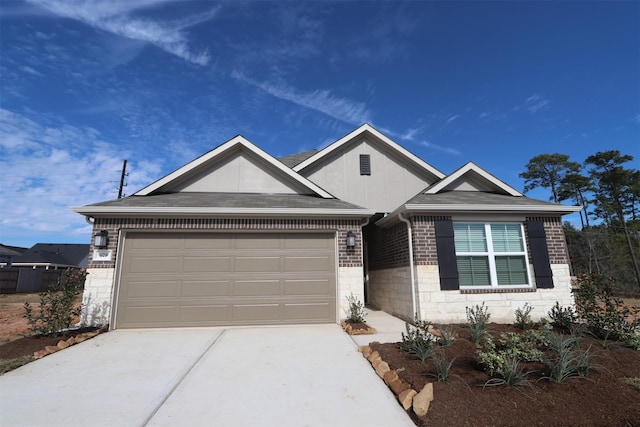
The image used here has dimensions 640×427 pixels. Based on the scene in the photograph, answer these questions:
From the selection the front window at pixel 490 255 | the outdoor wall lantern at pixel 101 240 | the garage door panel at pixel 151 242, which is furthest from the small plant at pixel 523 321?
the outdoor wall lantern at pixel 101 240

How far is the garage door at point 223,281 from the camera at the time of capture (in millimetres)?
7414

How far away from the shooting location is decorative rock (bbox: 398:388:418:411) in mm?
3320

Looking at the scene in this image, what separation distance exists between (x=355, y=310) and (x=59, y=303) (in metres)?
6.55

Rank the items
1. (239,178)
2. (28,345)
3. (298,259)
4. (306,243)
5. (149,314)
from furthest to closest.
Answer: (239,178), (306,243), (298,259), (149,314), (28,345)

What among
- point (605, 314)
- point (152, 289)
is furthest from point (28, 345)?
point (605, 314)

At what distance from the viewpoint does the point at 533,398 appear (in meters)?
3.32

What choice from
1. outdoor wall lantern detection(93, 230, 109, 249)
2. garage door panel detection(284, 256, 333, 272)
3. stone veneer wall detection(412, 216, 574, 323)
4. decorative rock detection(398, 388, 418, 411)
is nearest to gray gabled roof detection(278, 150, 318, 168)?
garage door panel detection(284, 256, 333, 272)

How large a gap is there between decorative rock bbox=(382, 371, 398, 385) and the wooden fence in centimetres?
2189

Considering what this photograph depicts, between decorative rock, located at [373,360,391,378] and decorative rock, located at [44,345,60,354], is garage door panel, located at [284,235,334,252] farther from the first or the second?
decorative rock, located at [44,345,60,354]

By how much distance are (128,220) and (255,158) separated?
4.17 meters

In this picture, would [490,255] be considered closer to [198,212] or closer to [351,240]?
[351,240]

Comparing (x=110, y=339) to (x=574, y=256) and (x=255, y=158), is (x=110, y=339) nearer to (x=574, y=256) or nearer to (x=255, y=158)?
(x=255, y=158)

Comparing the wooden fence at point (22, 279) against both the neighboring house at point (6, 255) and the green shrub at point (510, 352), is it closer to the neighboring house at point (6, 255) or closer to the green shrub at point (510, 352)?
the neighboring house at point (6, 255)

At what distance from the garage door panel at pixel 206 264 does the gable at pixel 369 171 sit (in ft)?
15.7
